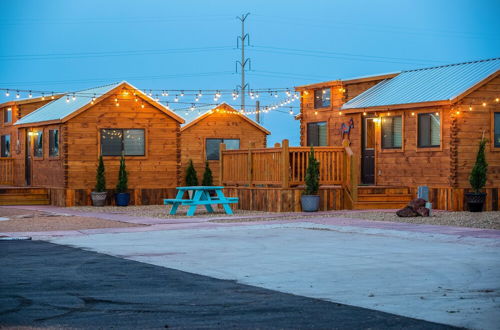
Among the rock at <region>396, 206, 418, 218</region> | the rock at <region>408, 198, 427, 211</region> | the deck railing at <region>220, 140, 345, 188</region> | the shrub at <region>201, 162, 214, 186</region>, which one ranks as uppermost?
the deck railing at <region>220, 140, 345, 188</region>

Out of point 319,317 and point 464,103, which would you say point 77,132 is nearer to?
point 464,103

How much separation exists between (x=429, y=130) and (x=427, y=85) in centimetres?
196

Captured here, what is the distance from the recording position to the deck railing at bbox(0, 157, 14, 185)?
3681cm

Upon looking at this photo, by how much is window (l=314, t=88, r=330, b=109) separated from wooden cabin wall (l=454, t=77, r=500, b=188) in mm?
6798

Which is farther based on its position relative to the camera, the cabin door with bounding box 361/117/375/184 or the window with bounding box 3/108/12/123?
the window with bounding box 3/108/12/123

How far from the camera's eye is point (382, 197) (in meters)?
24.1

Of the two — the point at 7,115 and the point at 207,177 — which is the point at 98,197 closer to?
the point at 207,177

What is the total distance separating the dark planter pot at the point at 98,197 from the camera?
2720 centimetres

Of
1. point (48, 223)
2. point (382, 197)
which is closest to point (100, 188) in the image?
point (48, 223)

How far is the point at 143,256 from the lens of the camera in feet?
39.6

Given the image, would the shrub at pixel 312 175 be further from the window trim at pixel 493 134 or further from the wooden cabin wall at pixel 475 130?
the window trim at pixel 493 134

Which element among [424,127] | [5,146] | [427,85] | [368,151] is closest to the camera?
[424,127]

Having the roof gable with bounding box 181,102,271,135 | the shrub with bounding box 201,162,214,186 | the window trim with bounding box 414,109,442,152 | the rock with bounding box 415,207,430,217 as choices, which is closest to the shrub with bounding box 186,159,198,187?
the shrub with bounding box 201,162,214,186

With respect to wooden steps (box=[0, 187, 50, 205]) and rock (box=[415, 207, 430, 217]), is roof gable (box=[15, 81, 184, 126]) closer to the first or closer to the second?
wooden steps (box=[0, 187, 50, 205])
